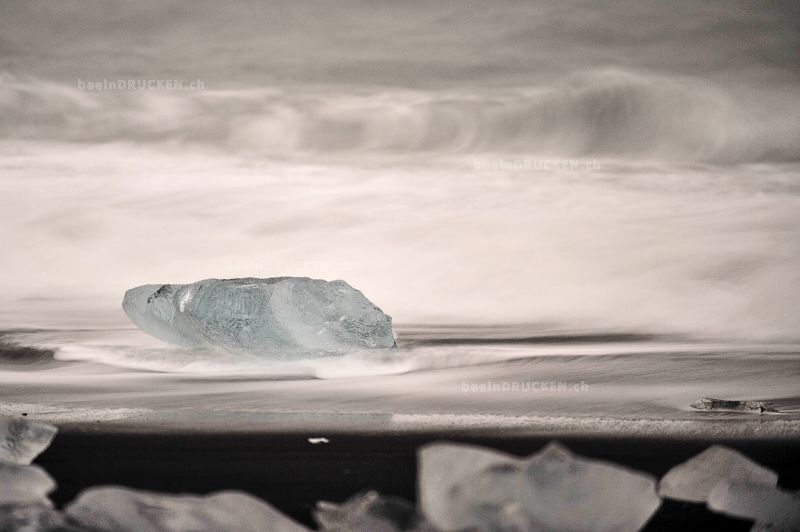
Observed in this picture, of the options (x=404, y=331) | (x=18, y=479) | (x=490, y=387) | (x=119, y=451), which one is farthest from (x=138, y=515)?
(x=404, y=331)

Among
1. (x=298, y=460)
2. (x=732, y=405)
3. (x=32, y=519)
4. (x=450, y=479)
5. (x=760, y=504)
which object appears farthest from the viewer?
(x=732, y=405)

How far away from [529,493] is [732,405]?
5.06 ft

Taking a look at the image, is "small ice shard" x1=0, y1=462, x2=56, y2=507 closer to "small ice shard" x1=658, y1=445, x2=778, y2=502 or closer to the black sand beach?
the black sand beach

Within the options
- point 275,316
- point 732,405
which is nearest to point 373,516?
point 732,405

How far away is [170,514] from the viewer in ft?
6.64

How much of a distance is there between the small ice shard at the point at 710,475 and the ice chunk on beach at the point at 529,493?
0.26 metres

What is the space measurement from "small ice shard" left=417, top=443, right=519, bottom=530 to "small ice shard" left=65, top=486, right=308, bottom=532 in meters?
0.28

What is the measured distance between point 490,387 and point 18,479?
70.1 inches

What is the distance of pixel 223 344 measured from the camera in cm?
411

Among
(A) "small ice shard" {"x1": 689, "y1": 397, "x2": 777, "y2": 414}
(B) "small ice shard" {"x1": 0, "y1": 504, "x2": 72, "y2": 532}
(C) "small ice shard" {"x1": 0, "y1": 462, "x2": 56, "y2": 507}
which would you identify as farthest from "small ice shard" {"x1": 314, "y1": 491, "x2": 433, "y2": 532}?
(A) "small ice shard" {"x1": 689, "y1": 397, "x2": 777, "y2": 414}

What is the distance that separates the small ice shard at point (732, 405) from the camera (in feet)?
10.6

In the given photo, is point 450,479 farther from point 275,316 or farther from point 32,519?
point 275,316

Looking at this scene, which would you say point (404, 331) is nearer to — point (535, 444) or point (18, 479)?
point (535, 444)

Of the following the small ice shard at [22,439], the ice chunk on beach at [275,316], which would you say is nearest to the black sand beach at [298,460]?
the small ice shard at [22,439]
